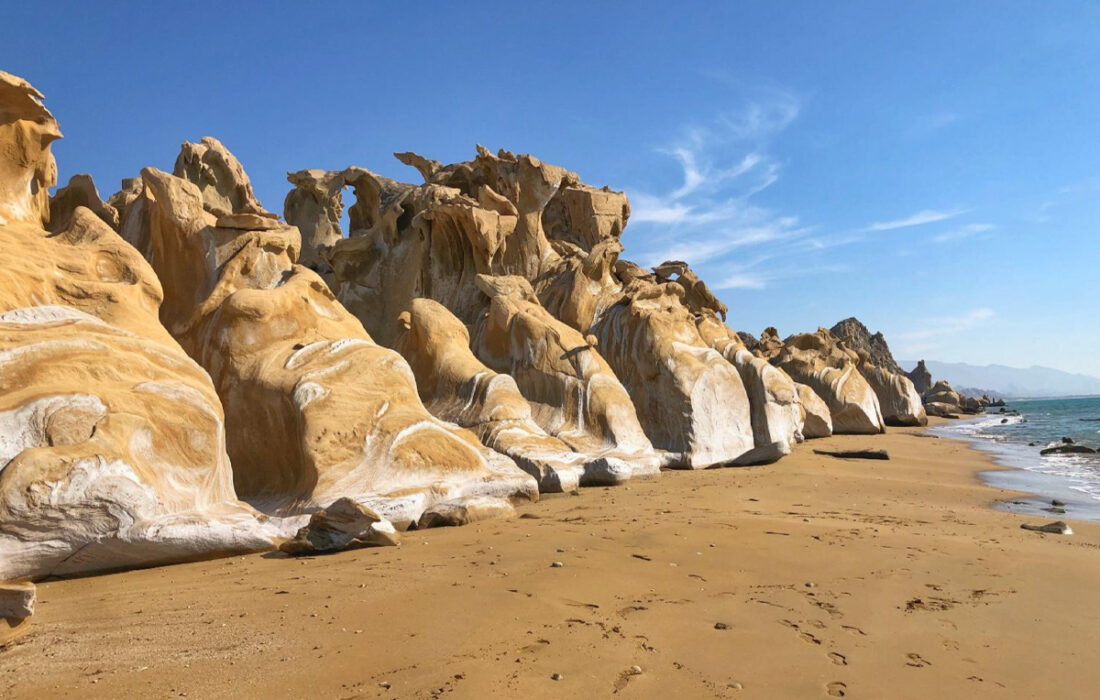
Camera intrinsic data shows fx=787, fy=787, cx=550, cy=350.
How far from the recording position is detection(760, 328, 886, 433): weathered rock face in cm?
2117

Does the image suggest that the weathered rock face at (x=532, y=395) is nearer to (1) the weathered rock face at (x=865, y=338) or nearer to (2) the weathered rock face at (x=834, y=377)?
(2) the weathered rock face at (x=834, y=377)

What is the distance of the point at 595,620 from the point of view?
131 inches

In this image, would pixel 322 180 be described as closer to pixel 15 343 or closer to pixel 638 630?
pixel 15 343

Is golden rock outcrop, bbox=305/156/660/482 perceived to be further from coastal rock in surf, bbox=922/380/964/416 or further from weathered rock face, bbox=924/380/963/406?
weathered rock face, bbox=924/380/963/406

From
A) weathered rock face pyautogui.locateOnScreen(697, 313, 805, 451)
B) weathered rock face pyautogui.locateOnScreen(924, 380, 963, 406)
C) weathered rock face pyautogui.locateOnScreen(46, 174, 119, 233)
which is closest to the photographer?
weathered rock face pyautogui.locateOnScreen(46, 174, 119, 233)

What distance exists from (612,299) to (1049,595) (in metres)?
8.97

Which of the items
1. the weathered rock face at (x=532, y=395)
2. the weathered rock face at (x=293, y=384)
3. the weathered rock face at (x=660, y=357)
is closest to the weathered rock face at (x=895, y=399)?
the weathered rock face at (x=660, y=357)

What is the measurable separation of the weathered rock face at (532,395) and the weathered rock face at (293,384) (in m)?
1.24

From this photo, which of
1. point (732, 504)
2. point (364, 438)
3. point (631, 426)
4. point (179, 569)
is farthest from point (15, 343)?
point (631, 426)

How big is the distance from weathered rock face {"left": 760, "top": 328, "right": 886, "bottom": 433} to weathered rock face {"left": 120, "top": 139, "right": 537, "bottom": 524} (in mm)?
16579

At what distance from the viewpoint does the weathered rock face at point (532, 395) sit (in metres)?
8.12

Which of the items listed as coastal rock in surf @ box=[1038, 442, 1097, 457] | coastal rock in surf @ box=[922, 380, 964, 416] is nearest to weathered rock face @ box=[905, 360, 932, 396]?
coastal rock in surf @ box=[922, 380, 964, 416]

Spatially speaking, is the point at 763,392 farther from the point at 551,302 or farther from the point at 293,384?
the point at 293,384

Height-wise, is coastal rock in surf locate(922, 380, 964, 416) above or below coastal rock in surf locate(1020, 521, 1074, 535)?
above
